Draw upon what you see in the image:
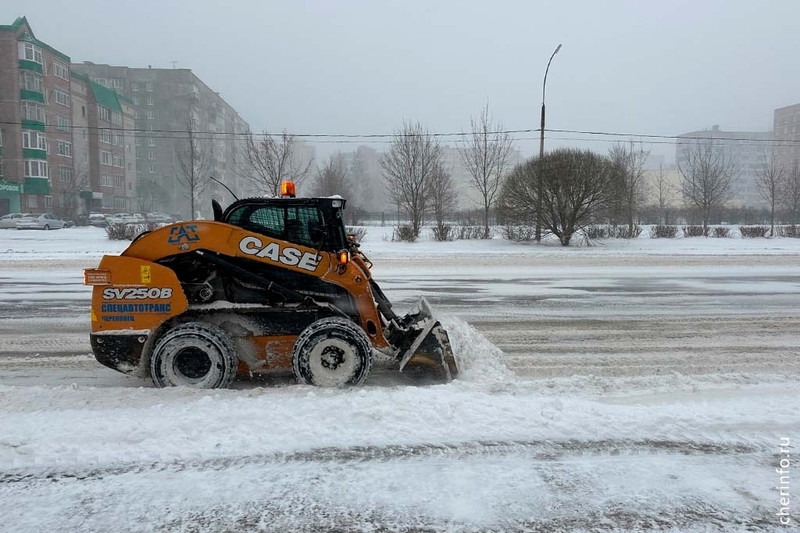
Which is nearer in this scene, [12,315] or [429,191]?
[12,315]

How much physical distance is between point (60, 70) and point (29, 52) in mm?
6177

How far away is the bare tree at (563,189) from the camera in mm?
23391

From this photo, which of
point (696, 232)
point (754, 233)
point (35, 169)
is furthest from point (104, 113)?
point (754, 233)

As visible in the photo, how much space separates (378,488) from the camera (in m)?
3.59

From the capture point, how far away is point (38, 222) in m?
39.6

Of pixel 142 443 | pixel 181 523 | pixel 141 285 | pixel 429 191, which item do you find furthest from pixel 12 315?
pixel 429 191

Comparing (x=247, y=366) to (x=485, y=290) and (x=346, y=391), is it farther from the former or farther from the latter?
(x=485, y=290)

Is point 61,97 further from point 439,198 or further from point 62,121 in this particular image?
point 439,198

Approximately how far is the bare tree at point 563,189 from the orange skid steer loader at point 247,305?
19.6 m

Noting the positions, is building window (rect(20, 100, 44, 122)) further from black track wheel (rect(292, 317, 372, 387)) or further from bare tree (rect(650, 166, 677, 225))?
black track wheel (rect(292, 317, 372, 387))

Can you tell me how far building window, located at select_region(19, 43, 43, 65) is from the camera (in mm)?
50031

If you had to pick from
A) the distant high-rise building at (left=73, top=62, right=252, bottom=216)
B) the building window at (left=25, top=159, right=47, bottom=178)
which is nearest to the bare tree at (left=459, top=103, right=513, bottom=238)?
the building window at (left=25, top=159, right=47, bottom=178)

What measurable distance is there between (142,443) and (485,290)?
9285mm

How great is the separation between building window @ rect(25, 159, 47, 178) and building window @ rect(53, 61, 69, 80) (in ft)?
33.2
